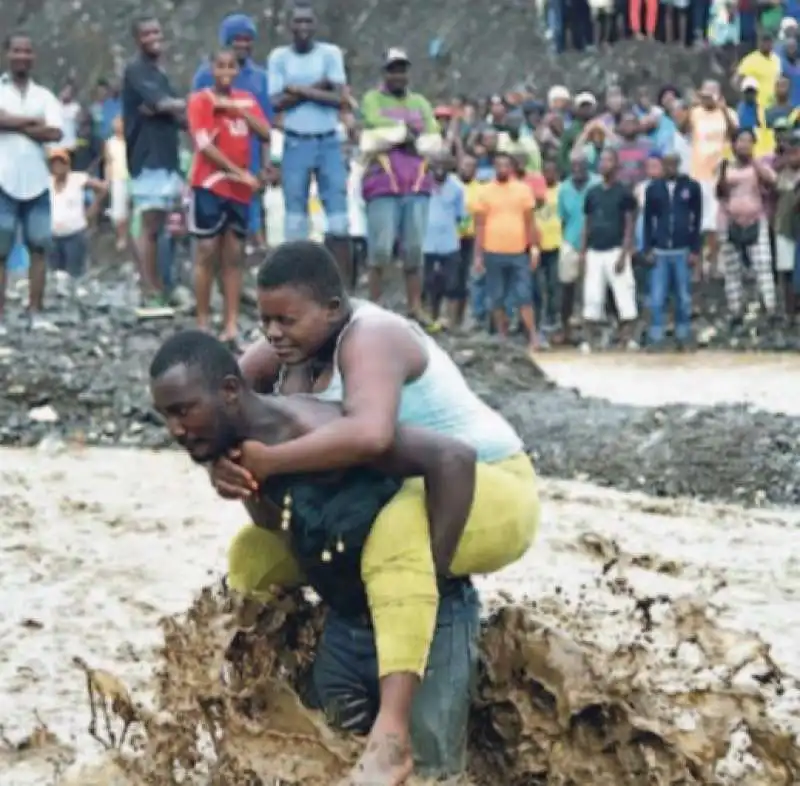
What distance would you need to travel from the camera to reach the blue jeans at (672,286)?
16094 millimetres

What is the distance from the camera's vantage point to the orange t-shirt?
619 inches

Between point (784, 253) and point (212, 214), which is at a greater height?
point (212, 214)

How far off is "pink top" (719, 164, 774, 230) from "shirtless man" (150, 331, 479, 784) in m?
12.7

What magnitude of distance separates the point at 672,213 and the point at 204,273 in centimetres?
588

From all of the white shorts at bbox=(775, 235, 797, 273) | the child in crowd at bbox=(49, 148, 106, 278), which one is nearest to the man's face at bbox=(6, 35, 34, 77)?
the child in crowd at bbox=(49, 148, 106, 278)

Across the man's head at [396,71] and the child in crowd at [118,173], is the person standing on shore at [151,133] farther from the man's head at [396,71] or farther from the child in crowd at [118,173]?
the child in crowd at [118,173]

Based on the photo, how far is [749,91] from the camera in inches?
694

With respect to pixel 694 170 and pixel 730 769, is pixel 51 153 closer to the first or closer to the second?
pixel 694 170

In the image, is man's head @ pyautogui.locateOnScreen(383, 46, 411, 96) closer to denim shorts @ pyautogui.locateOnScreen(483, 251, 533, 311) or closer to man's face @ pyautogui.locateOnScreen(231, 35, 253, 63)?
man's face @ pyautogui.locateOnScreen(231, 35, 253, 63)

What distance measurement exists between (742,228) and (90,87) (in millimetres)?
11707

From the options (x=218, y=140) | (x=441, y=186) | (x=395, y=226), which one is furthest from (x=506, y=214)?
(x=218, y=140)

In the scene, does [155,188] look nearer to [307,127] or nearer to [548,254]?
[307,127]

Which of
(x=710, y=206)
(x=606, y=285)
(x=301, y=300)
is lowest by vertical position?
(x=606, y=285)

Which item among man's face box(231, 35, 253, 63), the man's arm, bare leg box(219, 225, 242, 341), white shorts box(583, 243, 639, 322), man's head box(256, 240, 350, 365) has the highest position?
man's face box(231, 35, 253, 63)
